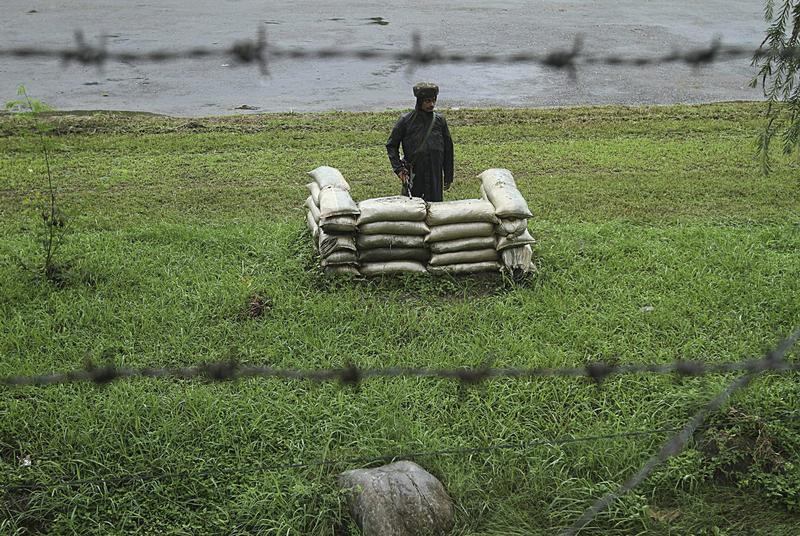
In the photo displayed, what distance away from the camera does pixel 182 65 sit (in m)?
14.4

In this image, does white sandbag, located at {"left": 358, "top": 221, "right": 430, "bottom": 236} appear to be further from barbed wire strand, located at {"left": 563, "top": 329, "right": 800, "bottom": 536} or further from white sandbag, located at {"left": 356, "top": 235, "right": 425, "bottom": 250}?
barbed wire strand, located at {"left": 563, "top": 329, "right": 800, "bottom": 536}

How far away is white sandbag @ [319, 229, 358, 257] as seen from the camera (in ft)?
21.2

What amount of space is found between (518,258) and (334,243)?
4.38 feet

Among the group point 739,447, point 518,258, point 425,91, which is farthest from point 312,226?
point 739,447

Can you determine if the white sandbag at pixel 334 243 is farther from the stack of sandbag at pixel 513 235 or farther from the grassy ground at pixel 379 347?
the stack of sandbag at pixel 513 235

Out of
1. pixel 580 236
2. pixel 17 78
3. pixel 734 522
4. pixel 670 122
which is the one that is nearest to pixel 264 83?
pixel 17 78

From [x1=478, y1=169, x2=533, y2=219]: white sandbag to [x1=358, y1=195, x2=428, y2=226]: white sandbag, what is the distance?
1.85ft

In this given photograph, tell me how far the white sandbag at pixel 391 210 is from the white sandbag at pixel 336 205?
0.26 ft

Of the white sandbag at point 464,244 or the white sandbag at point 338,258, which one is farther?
the white sandbag at point 464,244

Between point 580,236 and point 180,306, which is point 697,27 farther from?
point 180,306

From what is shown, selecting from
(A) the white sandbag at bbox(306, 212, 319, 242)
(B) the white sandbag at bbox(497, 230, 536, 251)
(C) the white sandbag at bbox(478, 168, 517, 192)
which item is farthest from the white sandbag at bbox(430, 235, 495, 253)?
(A) the white sandbag at bbox(306, 212, 319, 242)

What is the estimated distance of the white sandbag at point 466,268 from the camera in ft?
21.9

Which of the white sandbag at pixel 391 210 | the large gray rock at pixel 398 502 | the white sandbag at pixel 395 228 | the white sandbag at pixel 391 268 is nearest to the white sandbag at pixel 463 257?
the white sandbag at pixel 391 268

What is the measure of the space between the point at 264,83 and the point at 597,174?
6050 mm
